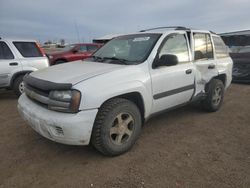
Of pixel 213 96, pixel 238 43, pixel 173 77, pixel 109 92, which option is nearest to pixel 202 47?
pixel 213 96

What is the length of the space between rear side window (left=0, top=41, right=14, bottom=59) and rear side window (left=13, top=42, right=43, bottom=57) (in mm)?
238

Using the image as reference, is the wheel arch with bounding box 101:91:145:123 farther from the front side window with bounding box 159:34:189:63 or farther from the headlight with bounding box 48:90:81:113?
the front side window with bounding box 159:34:189:63

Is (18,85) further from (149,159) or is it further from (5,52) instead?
(149,159)

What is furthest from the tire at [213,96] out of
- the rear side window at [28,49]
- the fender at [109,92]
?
the rear side window at [28,49]

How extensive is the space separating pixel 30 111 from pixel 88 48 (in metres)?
9.12

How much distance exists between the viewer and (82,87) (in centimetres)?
283

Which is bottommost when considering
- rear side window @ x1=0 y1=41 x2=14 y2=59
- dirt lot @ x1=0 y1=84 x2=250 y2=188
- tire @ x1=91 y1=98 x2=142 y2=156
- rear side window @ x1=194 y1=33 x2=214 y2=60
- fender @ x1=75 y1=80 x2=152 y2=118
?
dirt lot @ x1=0 y1=84 x2=250 y2=188

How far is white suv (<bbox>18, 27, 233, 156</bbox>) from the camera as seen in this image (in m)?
2.85

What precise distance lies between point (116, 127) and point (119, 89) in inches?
20.0

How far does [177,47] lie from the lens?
4113mm

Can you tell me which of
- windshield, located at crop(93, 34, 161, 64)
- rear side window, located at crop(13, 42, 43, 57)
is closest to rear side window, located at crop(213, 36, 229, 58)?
windshield, located at crop(93, 34, 161, 64)

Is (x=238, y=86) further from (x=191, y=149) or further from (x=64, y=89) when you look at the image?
(x=64, y=89)

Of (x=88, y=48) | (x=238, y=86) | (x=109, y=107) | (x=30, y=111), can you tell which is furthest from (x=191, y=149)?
(x=88, y=48)

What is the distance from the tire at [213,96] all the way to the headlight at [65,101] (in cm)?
292
